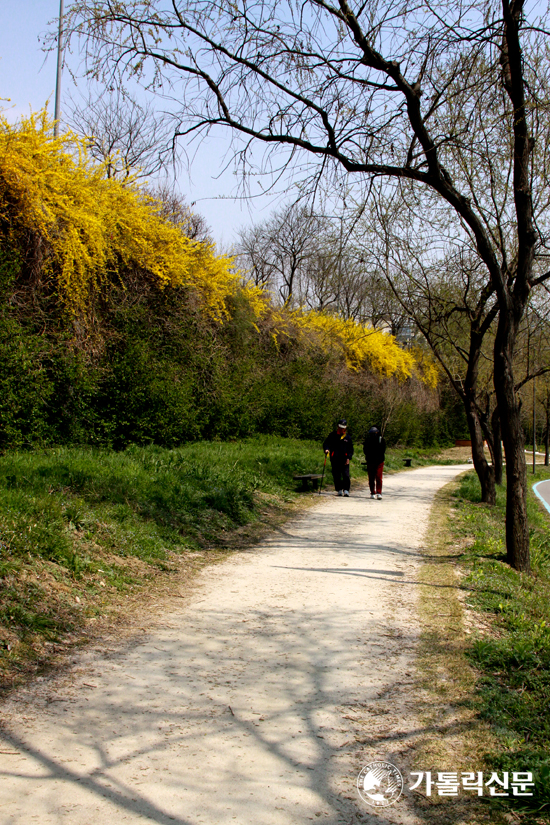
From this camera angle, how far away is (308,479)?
15508mm

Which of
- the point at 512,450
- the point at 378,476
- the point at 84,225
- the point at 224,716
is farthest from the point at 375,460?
the point at 224,716

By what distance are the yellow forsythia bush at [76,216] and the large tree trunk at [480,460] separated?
777 cm

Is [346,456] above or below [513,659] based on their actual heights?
above

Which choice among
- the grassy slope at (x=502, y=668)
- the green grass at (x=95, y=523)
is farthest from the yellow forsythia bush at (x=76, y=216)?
the grassy slope at (x=502, y=668)

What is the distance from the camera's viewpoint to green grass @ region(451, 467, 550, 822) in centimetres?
356

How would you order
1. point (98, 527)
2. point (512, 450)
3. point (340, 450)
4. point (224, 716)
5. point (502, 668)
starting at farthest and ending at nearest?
point (340, 450), point (512, 450), point (98, 527), point (502, 668), point (224, 716)

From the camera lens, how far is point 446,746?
12.2ft

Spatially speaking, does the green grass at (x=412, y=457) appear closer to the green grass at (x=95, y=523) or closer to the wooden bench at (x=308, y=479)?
the wooden bench at (x=308, y=479)

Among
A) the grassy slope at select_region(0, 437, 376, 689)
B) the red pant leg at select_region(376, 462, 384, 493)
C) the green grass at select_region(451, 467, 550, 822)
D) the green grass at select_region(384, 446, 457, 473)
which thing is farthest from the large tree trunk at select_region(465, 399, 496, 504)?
the green grass at select_region(384, 446, 457, 473)

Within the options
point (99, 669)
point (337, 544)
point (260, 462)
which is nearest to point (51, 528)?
point (99, 669)

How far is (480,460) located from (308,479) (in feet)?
13.9

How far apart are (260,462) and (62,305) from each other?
5.74 metres

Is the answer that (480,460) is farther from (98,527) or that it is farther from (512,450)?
(98,527)

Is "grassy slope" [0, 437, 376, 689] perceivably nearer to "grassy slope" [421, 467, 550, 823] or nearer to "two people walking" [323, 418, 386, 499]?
"two people walking" [323, 418, 386, 499]
